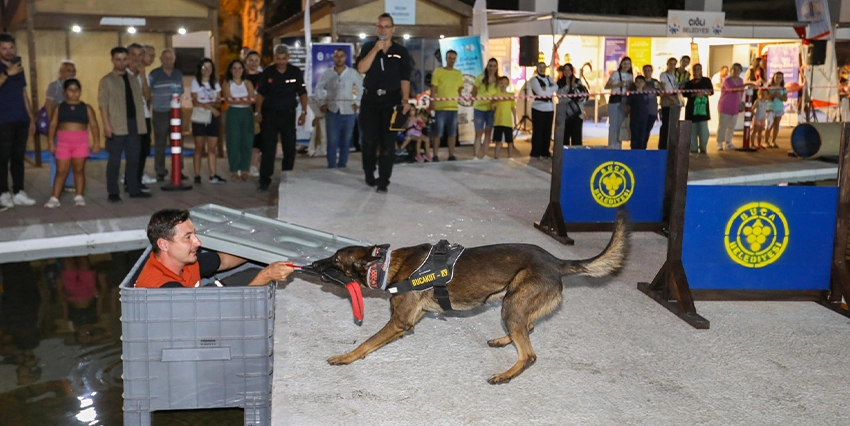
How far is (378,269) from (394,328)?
0.35 m

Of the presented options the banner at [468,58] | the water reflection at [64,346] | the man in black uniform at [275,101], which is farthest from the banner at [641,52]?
the water reflection at [64,346]

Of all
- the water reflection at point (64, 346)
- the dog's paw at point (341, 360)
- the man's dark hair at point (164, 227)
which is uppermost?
the man's dark hair at point (164, 227)

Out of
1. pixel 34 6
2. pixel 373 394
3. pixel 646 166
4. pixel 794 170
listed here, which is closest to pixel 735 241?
pixel 646 166

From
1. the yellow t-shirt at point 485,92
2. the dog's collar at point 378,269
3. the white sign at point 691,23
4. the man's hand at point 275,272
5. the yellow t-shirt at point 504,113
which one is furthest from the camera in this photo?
the white sign at point 691,23

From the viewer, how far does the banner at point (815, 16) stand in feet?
56.5

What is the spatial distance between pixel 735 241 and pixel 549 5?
12.5m

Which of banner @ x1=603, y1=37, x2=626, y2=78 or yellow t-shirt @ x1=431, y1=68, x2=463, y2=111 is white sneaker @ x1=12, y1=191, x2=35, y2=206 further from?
banner @ x1=603, y1=37, x2=626, y2=78

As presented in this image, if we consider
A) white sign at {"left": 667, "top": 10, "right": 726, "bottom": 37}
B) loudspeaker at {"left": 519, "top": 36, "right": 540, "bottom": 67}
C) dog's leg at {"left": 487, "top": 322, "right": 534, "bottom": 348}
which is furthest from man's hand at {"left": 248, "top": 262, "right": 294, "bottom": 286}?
white sign at {"left": 667, "top": 10, "right": 726, "bottom": 37}

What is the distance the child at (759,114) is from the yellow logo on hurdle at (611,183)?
10.0 metres

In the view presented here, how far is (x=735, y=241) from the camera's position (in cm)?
553

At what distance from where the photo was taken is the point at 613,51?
63.1 ft

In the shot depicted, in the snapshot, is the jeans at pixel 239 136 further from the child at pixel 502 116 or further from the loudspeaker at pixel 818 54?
the loudspeaker at pixel 818 54

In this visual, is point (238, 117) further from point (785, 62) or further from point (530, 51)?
point (785, 62)

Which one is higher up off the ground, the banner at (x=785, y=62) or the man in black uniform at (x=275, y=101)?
the banner at (x=785, y=62)
